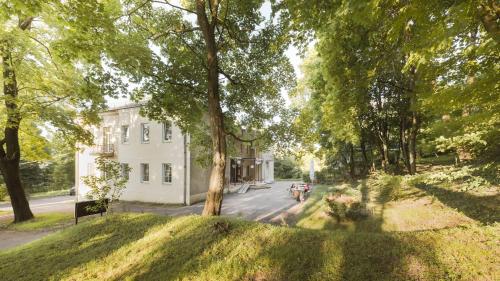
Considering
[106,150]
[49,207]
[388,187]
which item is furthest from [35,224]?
[388,187]

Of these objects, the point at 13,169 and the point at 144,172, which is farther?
the point at 144,172

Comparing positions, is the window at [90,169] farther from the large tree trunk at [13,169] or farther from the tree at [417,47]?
the tree at [417,47]

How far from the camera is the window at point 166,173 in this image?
21234mm

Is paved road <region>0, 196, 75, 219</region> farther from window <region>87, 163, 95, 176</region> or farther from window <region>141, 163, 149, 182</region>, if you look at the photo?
window <region>141, 163, 149, 182</region>

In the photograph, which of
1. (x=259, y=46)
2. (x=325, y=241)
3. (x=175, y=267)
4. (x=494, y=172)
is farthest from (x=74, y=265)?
(x=494, y=172)

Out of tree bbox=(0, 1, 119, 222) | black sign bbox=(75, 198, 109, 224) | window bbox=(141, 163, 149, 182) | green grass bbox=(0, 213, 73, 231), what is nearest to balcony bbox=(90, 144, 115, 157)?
window bbox=(141, 163, 149, 182)

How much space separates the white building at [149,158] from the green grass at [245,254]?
470 inches

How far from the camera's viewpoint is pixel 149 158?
22.2 m

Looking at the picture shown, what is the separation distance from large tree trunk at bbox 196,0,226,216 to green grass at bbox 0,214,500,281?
885 mm

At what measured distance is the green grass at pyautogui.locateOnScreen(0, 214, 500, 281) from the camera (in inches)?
142

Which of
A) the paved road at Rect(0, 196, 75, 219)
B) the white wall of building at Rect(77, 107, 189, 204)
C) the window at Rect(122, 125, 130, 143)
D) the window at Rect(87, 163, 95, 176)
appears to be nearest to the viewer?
the white wall of building at Rect(77, 107, 189, 204)

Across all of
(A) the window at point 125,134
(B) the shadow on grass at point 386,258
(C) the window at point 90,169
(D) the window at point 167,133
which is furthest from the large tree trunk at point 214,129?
(C) the window at point 90,169

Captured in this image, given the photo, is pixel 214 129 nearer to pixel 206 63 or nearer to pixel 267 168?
pixel 206 63

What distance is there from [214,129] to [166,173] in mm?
15099
